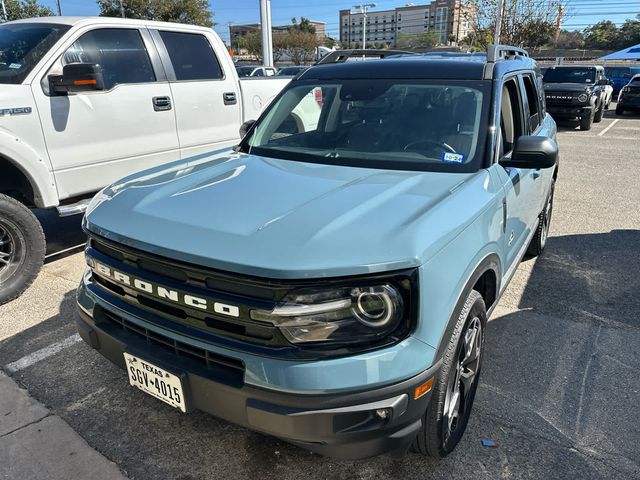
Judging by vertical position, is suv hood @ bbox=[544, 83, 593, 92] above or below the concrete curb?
above

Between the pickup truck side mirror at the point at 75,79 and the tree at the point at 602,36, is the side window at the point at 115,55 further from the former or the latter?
the tree at the point at 602,36

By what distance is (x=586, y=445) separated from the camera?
2.57m

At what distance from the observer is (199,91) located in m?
5.30

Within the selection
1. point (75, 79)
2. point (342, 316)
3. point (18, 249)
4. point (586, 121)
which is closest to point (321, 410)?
point (342, 316)

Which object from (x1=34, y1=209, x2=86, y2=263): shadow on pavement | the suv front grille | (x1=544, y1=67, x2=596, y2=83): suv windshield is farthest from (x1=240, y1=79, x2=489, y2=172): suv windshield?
(x1=544, y1=67, x2=596, y2=83): suv windshield

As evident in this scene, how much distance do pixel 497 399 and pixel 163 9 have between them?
130ft

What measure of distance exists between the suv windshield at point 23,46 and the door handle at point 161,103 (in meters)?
0.92

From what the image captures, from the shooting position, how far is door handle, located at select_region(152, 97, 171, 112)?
4.89 m

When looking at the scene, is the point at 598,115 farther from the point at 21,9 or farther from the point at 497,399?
the point at 21,9

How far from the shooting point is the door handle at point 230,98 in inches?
220

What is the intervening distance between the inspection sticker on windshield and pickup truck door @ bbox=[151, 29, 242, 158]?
126 inches

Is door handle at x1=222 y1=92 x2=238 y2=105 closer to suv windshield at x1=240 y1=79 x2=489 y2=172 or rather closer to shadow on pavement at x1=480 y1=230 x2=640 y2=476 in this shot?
suv windshield at x1=240 y1=79 x2=489 y2=172

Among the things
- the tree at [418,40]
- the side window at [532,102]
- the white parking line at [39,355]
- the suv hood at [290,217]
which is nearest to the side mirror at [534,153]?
the suv hood at [290,217]

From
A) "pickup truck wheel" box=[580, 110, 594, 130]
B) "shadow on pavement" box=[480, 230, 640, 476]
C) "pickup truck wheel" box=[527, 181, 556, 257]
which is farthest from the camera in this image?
"pickup truck wheel" box=[580, 110, 594, 130]
